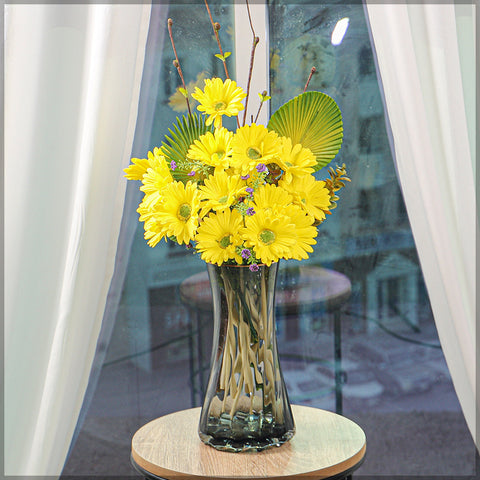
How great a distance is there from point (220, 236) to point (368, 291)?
35.8 inches

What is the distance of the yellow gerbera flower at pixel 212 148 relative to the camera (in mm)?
959

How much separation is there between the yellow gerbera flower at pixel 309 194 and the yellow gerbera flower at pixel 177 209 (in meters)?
0.16

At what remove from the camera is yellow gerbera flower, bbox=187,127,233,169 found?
959mm

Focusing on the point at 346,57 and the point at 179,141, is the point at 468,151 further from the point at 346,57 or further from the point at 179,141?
the point at 179,141

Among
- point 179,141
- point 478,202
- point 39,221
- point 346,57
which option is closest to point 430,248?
point 478,202

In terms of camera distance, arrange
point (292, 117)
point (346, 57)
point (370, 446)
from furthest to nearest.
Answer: point (370, 446)
point (346, 57)
point (292, 117)

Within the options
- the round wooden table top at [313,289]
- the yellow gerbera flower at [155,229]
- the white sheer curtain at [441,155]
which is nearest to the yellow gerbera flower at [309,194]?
the yellow gerbera flower at [155,229]

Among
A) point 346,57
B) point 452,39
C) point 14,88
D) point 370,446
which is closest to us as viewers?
point 14,88

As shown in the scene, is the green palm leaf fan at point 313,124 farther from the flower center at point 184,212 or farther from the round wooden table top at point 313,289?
the round wooden table top at point 313,289

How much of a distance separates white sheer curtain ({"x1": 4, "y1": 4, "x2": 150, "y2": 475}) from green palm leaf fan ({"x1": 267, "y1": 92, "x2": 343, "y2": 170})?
0.57 metres

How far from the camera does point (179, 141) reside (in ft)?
3.40

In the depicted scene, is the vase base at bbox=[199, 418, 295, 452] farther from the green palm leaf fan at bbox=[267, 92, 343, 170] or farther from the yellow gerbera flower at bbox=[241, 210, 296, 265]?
the green palm leaf fan at bbox=[267, 92, 343, 170]

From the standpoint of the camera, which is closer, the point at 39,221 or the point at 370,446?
the point at 39,221

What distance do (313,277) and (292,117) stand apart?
79 cm
